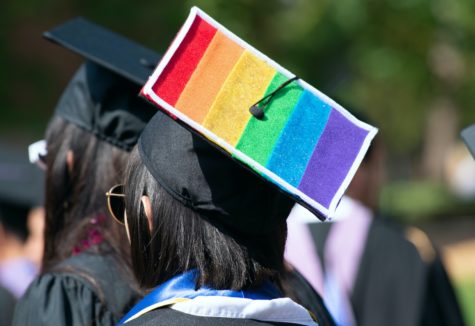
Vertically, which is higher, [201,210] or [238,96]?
[238,96]

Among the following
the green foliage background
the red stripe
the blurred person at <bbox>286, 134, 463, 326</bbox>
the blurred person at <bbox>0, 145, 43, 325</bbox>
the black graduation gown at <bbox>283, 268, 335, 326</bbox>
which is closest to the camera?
the red stripe

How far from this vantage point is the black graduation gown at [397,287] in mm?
3670

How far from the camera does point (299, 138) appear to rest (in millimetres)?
1714

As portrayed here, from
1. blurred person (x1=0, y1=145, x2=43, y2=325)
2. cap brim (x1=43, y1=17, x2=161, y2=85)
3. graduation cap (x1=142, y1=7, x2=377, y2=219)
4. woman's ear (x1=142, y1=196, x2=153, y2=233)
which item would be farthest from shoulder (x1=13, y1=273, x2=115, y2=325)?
blurred person (x1=0, y1=145, x2=43, y2=325)

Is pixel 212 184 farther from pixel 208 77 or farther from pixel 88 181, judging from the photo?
pixel 88 181

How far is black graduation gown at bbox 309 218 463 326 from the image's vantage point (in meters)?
3.67

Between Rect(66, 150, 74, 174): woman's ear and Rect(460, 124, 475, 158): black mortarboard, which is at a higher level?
Rect(460, 124, 475, 158): black mortarboard

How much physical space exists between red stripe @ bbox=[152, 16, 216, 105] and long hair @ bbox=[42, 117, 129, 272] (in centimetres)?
79

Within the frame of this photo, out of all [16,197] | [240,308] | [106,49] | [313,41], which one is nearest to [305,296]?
[240,308]

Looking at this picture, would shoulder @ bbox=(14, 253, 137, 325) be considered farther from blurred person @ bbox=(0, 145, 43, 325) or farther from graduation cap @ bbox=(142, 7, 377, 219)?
blurred person @ bbox=(0, 145, 43, 325)

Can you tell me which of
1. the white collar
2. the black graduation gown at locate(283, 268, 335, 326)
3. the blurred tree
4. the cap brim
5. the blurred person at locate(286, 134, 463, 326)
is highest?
the cap brim

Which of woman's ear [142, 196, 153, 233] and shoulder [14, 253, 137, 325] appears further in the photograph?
shoulder [14, 253, 137, 325]

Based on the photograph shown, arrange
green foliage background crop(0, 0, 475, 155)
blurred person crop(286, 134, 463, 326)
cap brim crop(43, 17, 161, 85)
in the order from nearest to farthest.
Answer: cap brim crop(43, 17, 161, 85) < blurred person crop(286, 134, 463, 326) < green foliage background crop(0, 0, 475, 155)

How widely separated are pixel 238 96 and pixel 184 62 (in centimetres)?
14
